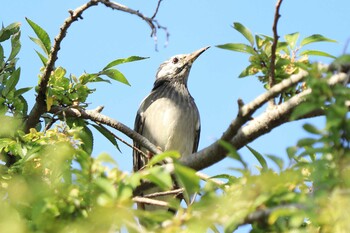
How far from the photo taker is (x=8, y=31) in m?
5.80

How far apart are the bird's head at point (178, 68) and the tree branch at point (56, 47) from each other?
3.57 metres

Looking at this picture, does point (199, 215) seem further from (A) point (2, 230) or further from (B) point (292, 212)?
(A) point (2, 230)

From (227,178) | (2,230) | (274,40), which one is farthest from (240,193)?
(227,178)

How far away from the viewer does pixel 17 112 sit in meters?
5.39

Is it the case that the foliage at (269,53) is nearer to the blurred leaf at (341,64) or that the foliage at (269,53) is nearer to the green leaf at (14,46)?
the blurred leaf at (341,64)

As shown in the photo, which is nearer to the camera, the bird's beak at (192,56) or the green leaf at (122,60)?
the green leaf at (122,60)

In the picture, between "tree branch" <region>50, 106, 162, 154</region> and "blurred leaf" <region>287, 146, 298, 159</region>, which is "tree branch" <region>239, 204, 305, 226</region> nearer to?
"blurred leaf" <region>287, 146, 298, 159</region>

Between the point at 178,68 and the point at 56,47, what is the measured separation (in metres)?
4.07

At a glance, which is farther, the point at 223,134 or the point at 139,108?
the point at 139,108

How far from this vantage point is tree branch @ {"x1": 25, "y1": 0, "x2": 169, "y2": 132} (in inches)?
165

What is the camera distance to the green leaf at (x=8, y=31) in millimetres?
5793

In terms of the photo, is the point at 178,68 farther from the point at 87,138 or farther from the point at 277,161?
the point at 277,161

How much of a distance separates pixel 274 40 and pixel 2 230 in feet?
6.17

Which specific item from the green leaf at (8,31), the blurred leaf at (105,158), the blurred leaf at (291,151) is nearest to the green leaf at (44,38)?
the green leaf at (8,31)
